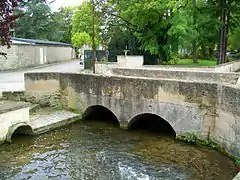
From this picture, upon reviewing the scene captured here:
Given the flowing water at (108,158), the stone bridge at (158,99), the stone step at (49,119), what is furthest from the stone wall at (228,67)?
the stone step at (49,119)

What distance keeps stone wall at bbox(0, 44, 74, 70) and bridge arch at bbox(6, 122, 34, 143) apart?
13.8m

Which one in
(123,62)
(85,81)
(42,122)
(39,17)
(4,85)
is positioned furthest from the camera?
(39,17)

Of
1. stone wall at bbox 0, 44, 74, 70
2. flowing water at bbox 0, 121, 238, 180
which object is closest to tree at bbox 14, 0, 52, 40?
stone wall at bbox 0, 44, 74, 70

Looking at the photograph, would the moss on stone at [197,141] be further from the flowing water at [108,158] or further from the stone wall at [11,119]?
the stone wall at [11,119]

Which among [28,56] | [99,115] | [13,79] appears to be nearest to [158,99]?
[99,115]

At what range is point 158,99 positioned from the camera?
9.48 meters

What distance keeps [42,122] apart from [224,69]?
9859 mm

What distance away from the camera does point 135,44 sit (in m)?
24.6

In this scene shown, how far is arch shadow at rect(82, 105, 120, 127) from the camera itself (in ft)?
38.1

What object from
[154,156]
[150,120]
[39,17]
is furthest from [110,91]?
[39,17]

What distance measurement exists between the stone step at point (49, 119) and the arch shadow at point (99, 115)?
46 centimetres

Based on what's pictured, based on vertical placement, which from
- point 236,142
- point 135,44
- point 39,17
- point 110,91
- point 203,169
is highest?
point 39,17

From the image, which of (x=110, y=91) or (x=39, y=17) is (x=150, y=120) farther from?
(x=39, y=17)

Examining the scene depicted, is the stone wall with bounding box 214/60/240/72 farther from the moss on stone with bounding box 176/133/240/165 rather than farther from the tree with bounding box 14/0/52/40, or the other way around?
the tree with bounding box 14/0/52/40
